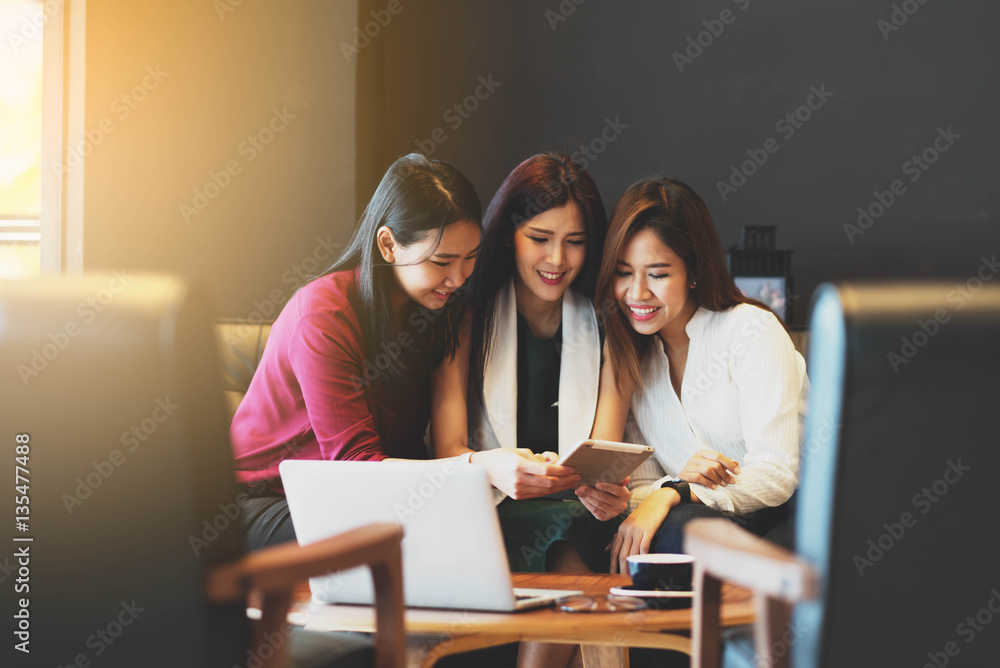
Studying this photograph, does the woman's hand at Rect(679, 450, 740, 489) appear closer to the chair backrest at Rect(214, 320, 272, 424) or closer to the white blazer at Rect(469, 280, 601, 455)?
the white blazer at Rect(469, 280, 601, 455)

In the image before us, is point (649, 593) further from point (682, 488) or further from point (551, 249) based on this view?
point (551, 249)

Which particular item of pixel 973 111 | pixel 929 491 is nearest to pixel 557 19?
pixel 973 111

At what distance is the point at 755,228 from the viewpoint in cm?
326

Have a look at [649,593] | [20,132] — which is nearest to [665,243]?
[649,593]

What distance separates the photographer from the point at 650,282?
6.63 feet

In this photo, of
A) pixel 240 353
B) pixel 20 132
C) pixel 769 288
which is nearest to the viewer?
pixel 240 353

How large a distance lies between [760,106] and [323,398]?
8.51 feet

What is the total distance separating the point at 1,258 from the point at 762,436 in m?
2.66

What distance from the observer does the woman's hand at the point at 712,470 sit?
6.06 ft

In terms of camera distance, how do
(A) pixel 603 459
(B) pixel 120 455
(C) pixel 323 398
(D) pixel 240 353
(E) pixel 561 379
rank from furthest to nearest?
(D) pixel 240 353
(E) pixel 561 379
(C) pixel 323 398
(A) pixel 603 459
(B) pixel 120 455

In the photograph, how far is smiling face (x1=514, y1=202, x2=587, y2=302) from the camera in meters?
2.01

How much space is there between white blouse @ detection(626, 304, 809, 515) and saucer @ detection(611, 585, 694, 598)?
567 mm

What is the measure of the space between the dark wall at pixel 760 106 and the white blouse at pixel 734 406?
1612 mm

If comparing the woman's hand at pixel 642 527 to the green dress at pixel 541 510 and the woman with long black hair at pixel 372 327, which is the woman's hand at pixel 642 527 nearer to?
the green dress at pixel 541 510
